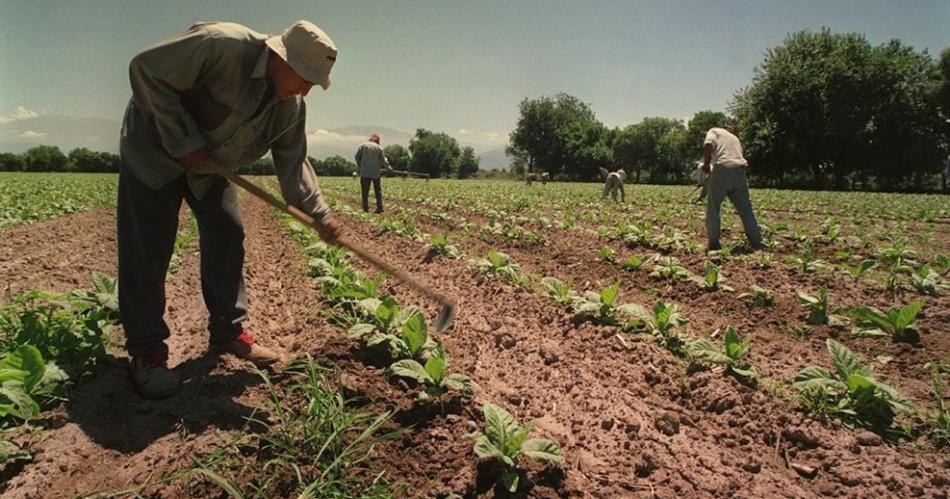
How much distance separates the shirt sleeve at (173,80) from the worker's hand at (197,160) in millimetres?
34

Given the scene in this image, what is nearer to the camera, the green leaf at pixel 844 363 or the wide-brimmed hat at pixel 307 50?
the wide-brimmed hat at pixel 307 50

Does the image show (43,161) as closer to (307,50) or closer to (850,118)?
(307,50)

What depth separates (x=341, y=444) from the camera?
2.39 metres

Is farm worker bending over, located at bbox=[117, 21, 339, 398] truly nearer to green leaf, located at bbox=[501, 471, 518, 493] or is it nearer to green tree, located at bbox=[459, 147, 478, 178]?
green leaf, located at bbox=[501, 471, 518, 493]

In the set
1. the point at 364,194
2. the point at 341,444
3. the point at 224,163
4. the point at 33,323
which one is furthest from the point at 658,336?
the point at 364,194

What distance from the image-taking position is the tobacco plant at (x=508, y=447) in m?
2.25

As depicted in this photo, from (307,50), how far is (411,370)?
190cm

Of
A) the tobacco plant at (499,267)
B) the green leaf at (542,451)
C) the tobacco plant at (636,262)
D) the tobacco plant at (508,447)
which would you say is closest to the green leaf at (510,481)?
the tobacco plant at (508,447)

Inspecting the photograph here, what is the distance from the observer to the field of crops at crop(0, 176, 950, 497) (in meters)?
2.32

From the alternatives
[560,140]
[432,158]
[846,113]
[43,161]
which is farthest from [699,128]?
[43,161]

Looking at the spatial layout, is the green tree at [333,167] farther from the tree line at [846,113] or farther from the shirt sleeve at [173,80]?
the shirt sleeve at [173,80]

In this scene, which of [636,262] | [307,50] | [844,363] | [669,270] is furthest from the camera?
[636,262]

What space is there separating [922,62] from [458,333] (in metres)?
62.4

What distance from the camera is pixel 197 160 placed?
2744mm
